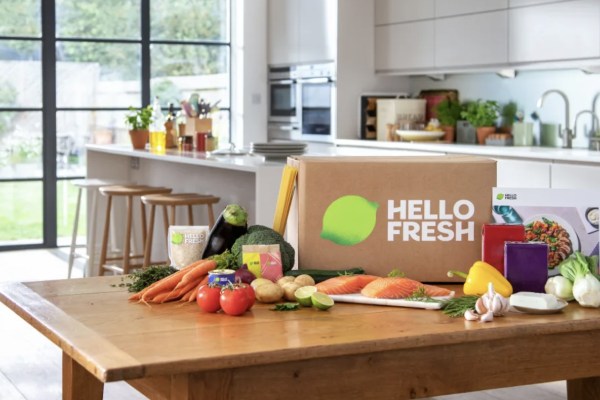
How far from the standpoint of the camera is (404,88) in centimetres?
Answer: 766

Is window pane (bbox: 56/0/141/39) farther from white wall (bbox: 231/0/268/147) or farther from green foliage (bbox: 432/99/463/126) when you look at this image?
green foliage (bbox: 432/99/463/126)

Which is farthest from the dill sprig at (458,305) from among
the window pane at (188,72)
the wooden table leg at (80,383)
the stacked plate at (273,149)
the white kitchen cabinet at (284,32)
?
the window pane at (188,72)

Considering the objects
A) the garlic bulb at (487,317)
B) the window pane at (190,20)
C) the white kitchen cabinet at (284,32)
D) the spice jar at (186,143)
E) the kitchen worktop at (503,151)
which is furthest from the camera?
the window pane at (190,20)

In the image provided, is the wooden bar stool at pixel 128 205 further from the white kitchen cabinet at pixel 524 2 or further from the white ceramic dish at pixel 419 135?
the white kitchen cabinet at pixel 524 2

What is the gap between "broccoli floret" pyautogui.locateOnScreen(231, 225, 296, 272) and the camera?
2162 millimetres

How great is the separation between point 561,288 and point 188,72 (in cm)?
705

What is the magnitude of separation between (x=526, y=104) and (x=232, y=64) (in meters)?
3.43

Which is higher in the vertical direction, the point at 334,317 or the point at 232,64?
Result: the point at 232,64

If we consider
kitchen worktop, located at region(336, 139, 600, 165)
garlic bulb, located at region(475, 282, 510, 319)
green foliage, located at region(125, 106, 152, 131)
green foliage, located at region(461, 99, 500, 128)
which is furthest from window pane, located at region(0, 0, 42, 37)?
garlic bulb, located at region(475, 282, 510, 319)

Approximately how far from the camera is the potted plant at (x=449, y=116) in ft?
22.6

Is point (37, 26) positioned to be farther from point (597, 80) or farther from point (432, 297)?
point (432, 297)

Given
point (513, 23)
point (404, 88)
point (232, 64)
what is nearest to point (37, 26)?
point (232, 64)

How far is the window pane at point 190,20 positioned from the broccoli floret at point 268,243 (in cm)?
661

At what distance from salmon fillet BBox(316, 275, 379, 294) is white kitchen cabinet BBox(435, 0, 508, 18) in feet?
14.2
